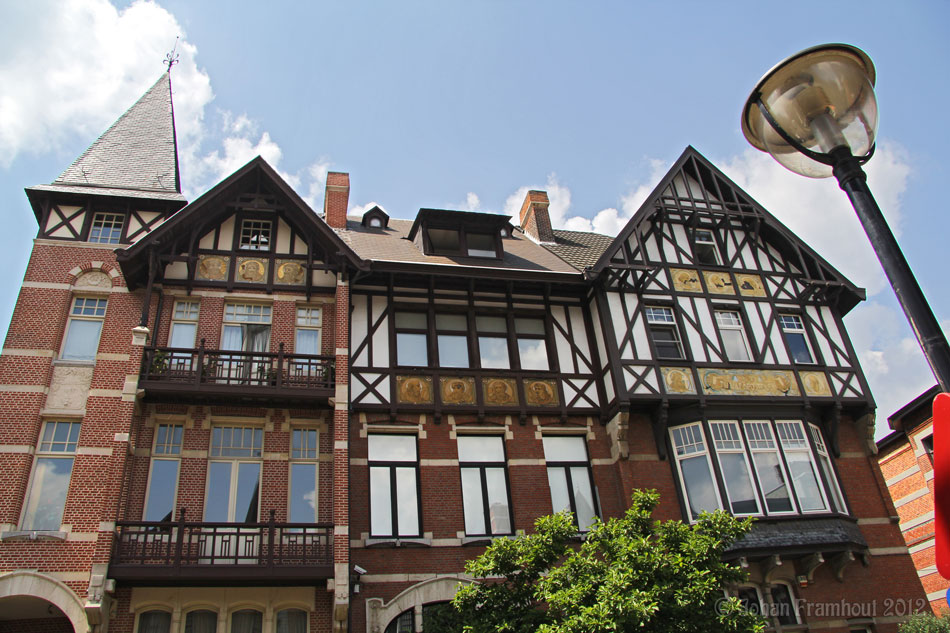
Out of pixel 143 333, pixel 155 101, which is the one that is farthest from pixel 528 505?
pixel 155 101

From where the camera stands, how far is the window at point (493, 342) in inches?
725

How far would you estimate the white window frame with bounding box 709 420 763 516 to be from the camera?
1691cm

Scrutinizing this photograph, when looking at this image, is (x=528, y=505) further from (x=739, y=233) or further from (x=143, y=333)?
(x=739, y=233)

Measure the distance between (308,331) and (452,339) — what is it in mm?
3614

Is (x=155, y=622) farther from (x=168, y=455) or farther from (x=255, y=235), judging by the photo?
(x=255, y=235)

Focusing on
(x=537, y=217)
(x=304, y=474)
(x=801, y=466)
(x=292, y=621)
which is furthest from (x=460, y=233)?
(x=292, y=621)

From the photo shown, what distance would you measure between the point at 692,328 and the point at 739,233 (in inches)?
169

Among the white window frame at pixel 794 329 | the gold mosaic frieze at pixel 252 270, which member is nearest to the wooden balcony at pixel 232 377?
the gold mosaic frieze at pixel 252 270

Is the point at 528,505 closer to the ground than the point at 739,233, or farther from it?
closer to the ground

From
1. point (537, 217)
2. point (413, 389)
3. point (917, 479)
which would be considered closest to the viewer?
point (413, 389)

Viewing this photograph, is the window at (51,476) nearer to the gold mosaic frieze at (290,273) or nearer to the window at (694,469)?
the gold mosaic frieze at (290,273)

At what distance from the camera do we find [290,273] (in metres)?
18.2

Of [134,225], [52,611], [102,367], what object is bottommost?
[52,611]

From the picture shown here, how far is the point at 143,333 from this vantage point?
15461 mm
